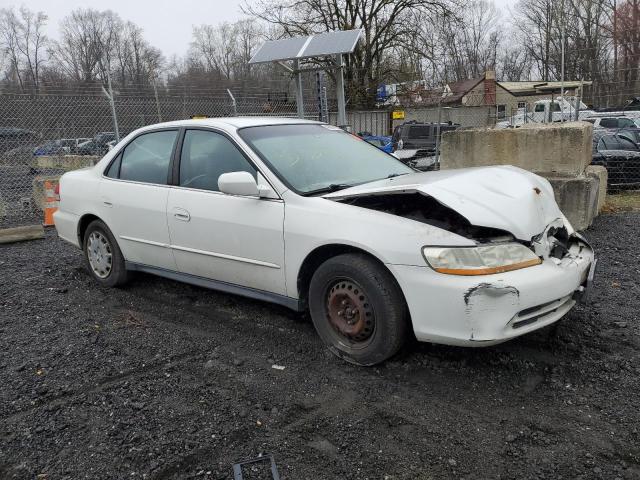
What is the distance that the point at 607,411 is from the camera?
2.72 meters

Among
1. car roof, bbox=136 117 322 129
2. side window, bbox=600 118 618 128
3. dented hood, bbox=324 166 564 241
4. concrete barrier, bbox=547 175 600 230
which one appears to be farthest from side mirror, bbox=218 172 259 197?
side window, bbox=600 118 618 128

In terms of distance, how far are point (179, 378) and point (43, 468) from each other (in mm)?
929

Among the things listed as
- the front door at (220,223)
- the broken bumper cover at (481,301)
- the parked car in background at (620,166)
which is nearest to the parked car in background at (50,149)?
the front door at (220,223)

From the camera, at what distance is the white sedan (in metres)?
2.87

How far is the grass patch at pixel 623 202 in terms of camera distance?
7955mm

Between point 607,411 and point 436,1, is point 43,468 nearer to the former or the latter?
point 607,411

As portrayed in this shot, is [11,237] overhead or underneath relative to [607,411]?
overhead

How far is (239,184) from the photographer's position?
3535 mm

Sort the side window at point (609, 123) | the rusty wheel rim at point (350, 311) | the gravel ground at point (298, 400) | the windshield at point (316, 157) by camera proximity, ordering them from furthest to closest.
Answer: the side window at point (609, 123), the windshield at point (316, 157), the rusty wheel rim at point (350, 311), the gravel ground at point (298, 400)

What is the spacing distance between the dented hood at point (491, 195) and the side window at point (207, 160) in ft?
2.86

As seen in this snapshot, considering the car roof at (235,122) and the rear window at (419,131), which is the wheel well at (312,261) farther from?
the rear window at (419,131)

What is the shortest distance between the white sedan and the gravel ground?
33 centimetres

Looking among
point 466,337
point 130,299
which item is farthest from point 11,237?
point 466,337

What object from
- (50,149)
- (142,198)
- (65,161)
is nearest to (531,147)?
(142,198)
